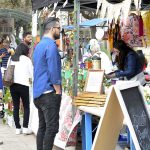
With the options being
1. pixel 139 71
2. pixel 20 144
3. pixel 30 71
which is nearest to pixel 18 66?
pixel 30 71

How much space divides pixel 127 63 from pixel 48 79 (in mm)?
1624

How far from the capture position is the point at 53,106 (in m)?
4.93

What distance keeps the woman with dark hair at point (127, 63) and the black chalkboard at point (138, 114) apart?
7.31ft

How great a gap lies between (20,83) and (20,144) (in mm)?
1088

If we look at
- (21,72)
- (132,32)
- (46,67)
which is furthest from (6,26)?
(46,67)

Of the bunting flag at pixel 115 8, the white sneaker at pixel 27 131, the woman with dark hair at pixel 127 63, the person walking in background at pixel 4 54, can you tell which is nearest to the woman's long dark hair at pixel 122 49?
the woman with dark hair at pixel 127 63

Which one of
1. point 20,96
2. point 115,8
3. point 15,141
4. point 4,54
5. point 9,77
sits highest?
point 115,8

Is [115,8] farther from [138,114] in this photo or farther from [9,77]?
[9,77]

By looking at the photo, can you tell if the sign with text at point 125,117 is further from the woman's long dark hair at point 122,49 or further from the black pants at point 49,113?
the woman's long dark hair at point 122,49

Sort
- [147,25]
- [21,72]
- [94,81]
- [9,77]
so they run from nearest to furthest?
1. [94,81]
2. [147,25]
3. [9,77]
4. [21,72]

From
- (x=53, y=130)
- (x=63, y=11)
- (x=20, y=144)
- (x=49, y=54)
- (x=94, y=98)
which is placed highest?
(x=63, y=11)

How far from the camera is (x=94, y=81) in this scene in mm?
5480

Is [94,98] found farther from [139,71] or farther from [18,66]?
[18,66]

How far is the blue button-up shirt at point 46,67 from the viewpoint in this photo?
481cm
